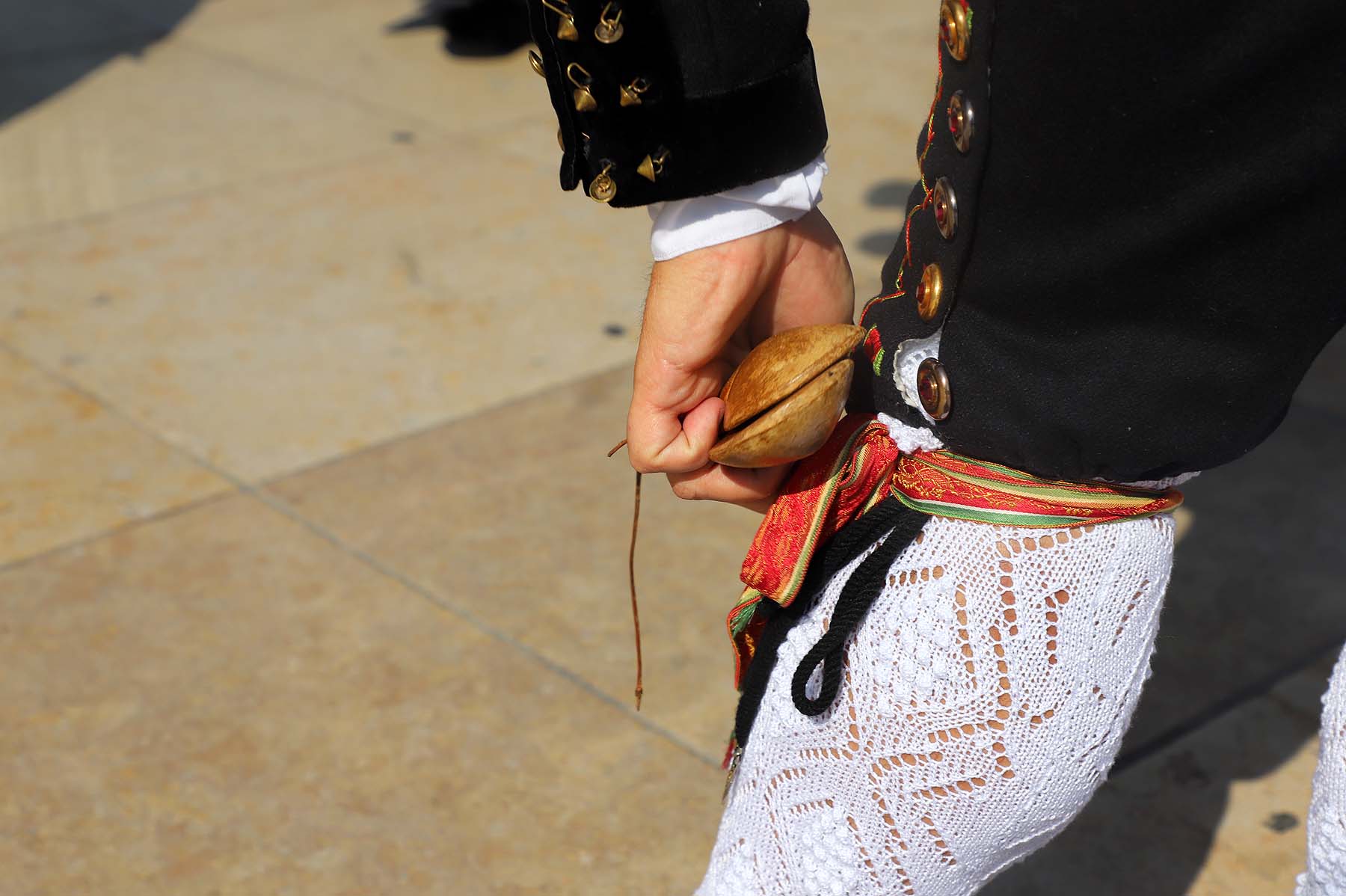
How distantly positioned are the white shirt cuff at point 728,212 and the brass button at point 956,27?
141mm

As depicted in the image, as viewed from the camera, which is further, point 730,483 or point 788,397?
point 730,483

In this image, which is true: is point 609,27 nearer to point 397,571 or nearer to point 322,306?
point 397,571

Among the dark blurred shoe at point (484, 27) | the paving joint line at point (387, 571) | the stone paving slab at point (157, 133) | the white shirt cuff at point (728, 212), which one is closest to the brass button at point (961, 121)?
the white shirt cuff at point (728, 212)

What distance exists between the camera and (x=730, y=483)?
1205mm

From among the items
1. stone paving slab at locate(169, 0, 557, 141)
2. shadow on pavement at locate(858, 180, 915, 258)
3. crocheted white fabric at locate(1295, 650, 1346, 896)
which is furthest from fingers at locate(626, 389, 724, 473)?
stone paving slab at locate(169, 0, 557, 141)

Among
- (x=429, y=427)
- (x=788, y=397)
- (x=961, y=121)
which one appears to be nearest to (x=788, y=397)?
(x=788, y=397)

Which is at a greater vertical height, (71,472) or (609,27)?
(609,27)

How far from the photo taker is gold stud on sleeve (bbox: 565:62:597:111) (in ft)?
3.50

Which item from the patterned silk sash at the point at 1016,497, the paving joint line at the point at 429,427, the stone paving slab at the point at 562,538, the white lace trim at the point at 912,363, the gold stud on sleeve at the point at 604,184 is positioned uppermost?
the gold stud on sleeve at the point at 604,184

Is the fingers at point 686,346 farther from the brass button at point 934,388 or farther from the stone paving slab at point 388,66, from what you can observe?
the stone paving slab at point 388,66

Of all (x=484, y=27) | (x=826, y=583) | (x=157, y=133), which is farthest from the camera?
(x=484, y=27)

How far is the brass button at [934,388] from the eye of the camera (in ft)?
3.66

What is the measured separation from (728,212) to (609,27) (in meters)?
0.17

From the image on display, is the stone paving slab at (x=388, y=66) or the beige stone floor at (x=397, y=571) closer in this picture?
the beige stone floor at (x=397, y=571)
